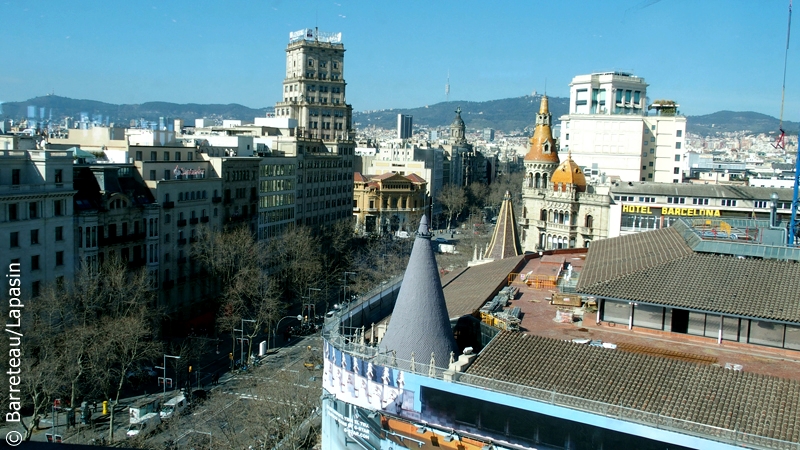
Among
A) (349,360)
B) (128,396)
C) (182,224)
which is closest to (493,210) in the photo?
(182,224)

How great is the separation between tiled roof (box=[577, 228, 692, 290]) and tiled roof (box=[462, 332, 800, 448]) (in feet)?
17.7

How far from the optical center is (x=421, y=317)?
74.8ft

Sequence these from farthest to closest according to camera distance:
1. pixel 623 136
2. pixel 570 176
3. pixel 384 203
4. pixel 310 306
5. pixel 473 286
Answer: pixel 384 203 < pixel 623 136 < pixel 570 176 < pixel 310 306 < pixel 473 286

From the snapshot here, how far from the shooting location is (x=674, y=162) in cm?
8812

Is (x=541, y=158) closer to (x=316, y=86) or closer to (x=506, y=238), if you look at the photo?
(x=506, y=238)

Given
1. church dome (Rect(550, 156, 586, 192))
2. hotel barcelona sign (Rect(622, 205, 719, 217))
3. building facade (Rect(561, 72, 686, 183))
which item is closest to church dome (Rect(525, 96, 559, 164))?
church dome (Rect(550, 156, 586, 192))

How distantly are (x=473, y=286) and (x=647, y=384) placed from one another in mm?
17045

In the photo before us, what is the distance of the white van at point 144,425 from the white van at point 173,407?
41 centimetres

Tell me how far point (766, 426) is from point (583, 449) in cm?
450

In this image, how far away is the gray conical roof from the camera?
74.2 ft

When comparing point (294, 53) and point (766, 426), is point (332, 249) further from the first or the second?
point (766, 426)

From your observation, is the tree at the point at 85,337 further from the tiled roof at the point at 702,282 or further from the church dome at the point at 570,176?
the church dome at the point at 570,176

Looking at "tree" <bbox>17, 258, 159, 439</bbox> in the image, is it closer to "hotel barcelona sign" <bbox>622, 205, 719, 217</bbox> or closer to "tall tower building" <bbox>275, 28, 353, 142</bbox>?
"hotel barcelona sign" <bbox>622, 205, 719, 217</bbox>

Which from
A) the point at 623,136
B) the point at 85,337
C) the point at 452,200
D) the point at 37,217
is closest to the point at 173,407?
the point at 85,337
